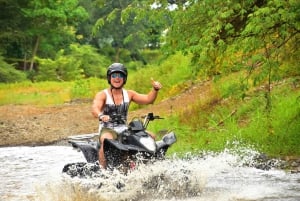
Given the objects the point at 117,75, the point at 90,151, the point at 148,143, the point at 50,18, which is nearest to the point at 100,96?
the point at 117,75

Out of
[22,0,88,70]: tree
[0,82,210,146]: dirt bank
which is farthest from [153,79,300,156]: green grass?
[22,0,88,70]: tree

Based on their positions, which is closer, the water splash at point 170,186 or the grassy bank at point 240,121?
the water splash at point 170,186

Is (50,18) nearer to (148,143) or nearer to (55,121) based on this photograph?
(55,121)

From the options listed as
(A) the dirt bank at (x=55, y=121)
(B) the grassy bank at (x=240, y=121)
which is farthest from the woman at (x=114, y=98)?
(A) the dirt bank at (x=55, y=121)

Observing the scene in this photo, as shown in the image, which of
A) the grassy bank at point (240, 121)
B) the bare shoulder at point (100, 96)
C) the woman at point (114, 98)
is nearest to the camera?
the woman at point (114, 98)

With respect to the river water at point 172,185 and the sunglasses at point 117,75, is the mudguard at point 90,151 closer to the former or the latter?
the river water at point 172,185

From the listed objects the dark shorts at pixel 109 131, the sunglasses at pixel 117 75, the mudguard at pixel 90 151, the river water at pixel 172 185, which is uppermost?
the sunglasses at pixel 117 75

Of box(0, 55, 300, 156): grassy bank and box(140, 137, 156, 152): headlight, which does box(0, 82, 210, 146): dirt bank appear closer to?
box(0, 55, 300, 156): grassy bank

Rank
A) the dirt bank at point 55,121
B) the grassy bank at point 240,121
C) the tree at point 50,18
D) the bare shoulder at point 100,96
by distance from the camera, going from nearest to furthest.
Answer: the bare shoulder at point 100,96 → the grassy bank at point 240,121 → the dirt bank at point 55,121 → the tree at point 50,18

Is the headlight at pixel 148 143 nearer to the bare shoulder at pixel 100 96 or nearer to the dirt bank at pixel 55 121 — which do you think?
the bare shoulder at pixel 100 96

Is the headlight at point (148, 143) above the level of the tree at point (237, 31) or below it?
below

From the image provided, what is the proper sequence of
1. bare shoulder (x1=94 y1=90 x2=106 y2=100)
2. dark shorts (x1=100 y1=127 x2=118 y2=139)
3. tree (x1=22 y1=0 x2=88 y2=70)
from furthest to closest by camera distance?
tree (x1=22 y1=0 x2=88 y2=70) < bare shoulder (x1=94 y1=90 x2=106 y2=100) < dark shorts (x1=100 y1=127 x2=118 y2=139)

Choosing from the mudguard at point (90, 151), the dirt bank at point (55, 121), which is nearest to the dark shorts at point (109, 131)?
the mudguard at point (90, 151)

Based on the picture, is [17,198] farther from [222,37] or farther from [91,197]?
[222,37]
